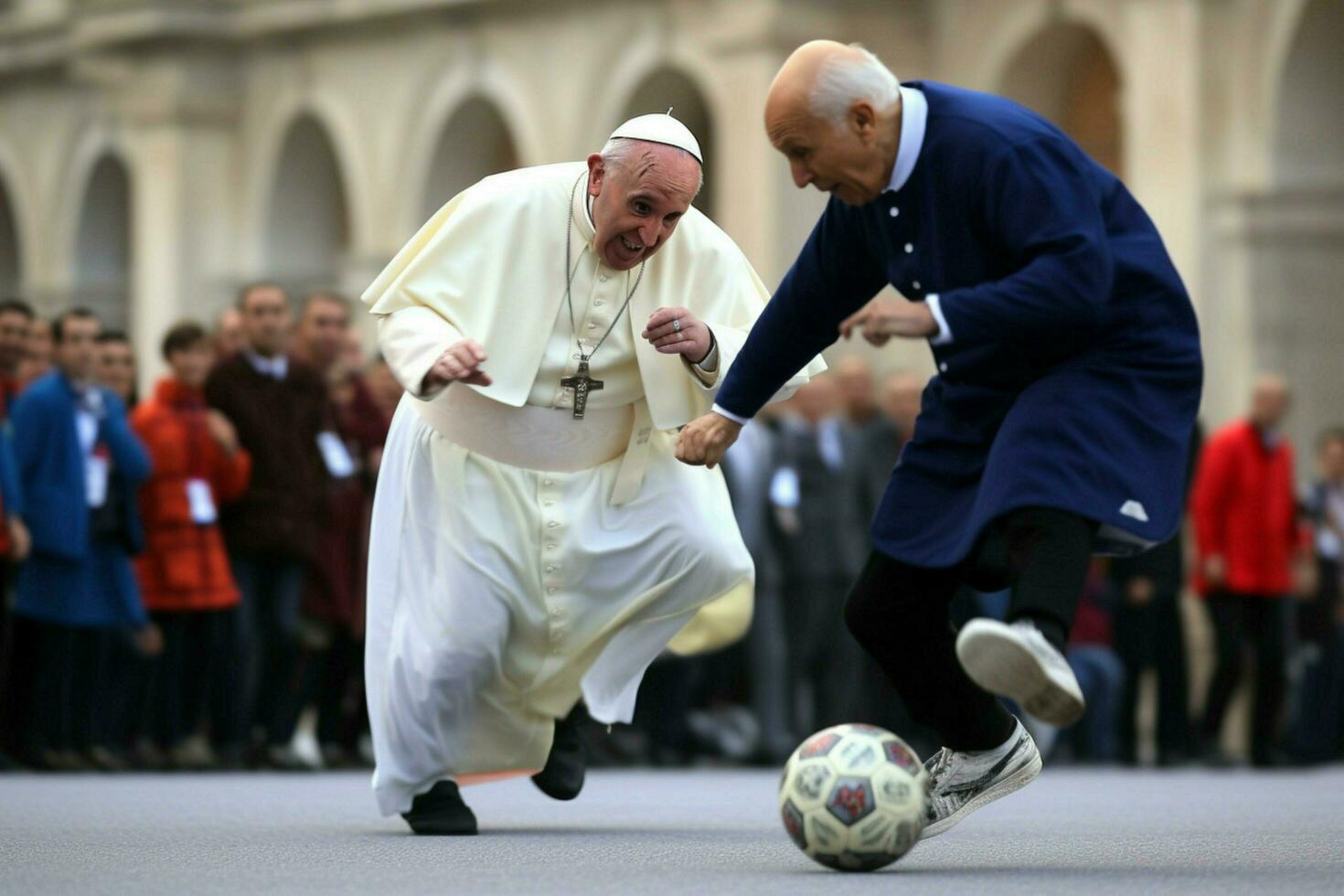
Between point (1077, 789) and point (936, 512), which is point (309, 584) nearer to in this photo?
point (1077, 789)

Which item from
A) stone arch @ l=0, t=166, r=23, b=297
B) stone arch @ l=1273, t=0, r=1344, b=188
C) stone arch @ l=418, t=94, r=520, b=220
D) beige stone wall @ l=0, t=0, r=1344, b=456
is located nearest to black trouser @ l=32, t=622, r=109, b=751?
beige stone wall @ l=0, t=0, r=1344, b=456

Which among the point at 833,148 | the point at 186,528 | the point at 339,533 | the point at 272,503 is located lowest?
the point at 339,533

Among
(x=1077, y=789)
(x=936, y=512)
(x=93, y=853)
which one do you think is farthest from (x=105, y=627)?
(x=936, y=512)

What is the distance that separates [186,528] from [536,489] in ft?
18.7

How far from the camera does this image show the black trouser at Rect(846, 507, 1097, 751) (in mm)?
6469

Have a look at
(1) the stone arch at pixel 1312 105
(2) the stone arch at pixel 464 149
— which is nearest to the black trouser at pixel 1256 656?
(1) the stone arch at pixel 1312 105

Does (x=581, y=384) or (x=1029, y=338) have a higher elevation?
(x=1029, y=338)

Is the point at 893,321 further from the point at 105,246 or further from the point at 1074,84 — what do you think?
the point at 105,246

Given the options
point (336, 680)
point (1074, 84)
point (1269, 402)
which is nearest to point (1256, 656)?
point (1269, 402)

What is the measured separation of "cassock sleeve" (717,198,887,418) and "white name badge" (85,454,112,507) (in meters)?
6.75

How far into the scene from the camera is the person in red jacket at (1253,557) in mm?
14922

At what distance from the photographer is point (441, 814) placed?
8297 mm

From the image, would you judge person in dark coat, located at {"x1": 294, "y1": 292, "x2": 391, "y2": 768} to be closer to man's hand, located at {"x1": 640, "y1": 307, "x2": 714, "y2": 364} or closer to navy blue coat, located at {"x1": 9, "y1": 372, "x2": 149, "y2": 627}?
navy blue coat, located at {"x1": 9, "y1": 372, "x2": 149, "y2": 627}

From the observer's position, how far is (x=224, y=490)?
13.9 meters
